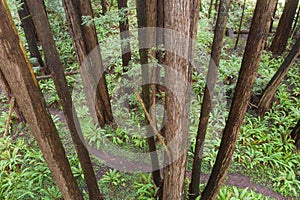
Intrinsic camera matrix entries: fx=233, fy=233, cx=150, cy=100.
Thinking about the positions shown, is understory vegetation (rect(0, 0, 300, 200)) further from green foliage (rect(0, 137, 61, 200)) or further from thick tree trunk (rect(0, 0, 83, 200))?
thick tree trunk (rect(0, 0, 83, 200))

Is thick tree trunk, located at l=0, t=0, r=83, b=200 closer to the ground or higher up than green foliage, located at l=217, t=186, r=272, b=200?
higher up

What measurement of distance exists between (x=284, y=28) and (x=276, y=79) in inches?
188

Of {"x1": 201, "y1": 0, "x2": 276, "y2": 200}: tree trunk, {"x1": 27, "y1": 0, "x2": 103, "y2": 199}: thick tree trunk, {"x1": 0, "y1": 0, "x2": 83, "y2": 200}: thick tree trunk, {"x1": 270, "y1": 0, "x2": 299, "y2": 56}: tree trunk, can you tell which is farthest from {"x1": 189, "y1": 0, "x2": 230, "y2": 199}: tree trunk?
{"x1": 270, "y1": 0, "x2": 299, "y2": 56}: tree trunk

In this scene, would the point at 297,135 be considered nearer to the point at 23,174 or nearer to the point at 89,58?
the point at 89,58

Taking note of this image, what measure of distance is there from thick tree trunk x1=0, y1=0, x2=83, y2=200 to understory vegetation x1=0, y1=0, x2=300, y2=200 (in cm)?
238

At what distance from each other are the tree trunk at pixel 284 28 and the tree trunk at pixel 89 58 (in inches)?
333

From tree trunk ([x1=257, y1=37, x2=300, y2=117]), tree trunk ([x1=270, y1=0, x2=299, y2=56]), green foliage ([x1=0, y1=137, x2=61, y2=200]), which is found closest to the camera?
green foliage ([x1=0, y1=137, x2=61, y2=200])

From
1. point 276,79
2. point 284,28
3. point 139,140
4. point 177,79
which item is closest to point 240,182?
point 139,140

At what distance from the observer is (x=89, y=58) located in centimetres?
613

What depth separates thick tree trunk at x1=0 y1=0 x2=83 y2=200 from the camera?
7.39 feet

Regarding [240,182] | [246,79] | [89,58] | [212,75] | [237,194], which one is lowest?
[240,182]

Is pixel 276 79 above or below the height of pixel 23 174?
above

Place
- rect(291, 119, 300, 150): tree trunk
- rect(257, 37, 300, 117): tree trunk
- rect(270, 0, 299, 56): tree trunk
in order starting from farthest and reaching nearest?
1. rect(270, 0, 299, 56): tree trunk
2. rect(291, 119, 300, 150): tree trunk
3. rect(257, 37, 300, 117): tree trunk

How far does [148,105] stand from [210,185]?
1946 mm
